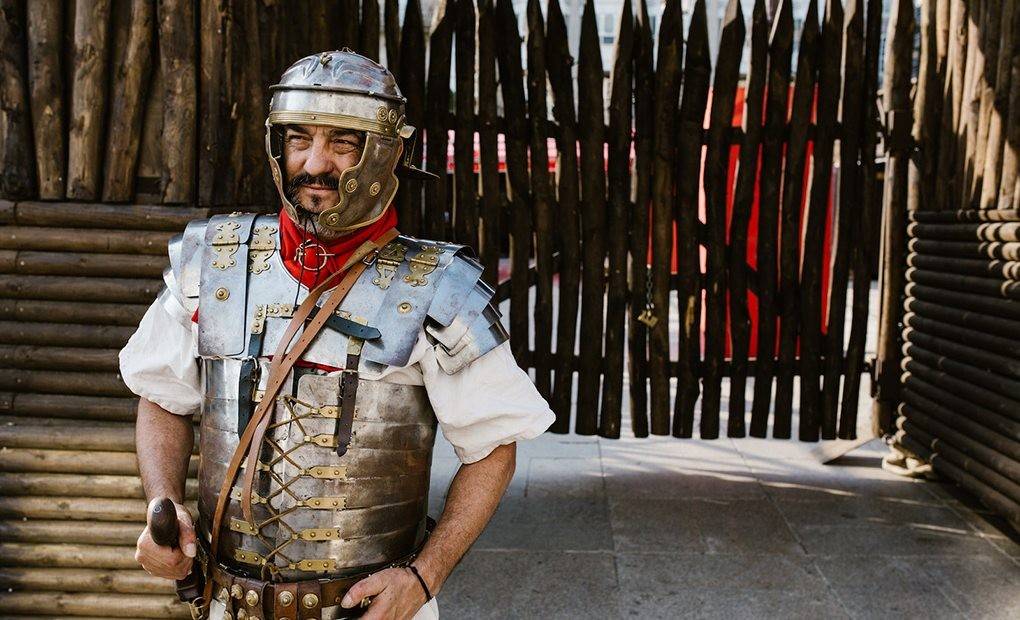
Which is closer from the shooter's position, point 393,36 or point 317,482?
point 317,482

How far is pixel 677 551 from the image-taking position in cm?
415

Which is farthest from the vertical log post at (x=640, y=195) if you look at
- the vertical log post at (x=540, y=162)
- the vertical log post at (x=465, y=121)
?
the vertical log post at (x=465, y=121)

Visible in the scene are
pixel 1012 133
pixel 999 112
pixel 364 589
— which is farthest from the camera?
pixel 999 112

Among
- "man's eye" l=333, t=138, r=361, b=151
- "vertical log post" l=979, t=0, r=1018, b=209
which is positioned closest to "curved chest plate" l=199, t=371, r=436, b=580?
"man's eye" l=333, t=138, r=361, b=151

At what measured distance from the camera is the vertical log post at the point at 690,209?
15.1 ft

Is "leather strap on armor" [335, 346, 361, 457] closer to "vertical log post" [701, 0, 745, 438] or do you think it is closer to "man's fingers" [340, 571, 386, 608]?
"man's fingers" [340, 571, 386, 608]

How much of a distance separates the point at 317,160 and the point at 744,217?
3257 mm

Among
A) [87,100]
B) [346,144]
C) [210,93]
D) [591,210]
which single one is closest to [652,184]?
[591,210]

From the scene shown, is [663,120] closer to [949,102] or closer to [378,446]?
[949,102]

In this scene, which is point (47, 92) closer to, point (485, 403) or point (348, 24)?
Answer: point (348, 24)

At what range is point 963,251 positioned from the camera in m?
4.55

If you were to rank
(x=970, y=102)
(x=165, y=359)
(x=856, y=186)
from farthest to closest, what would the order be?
(x=856, y=186) < (x=970, y=102) < (x=165, y=359)

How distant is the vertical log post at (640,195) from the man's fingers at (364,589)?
304cm

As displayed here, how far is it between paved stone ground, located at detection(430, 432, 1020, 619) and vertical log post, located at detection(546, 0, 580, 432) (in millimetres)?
607
